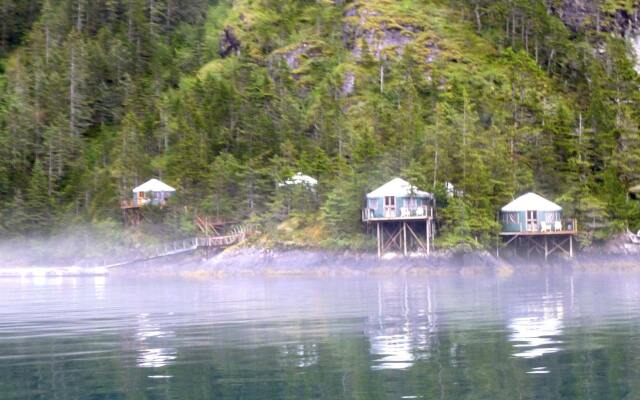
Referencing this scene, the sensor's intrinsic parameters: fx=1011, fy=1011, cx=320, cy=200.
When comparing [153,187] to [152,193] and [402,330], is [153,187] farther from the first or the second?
[402,330]

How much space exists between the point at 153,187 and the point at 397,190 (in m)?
20.4

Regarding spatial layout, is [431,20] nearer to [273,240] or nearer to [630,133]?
[630,133]

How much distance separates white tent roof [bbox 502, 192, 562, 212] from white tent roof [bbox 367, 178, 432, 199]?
211 inches

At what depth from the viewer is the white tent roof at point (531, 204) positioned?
209ft

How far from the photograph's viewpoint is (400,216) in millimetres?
62688

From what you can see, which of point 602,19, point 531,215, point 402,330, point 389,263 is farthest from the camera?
point 602,19

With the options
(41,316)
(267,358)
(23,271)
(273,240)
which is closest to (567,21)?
(273,240)

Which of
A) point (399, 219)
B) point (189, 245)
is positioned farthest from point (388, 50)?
point (189, 245)

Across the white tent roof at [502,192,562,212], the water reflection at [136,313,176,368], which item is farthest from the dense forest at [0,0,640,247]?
the water reflection at [136,313,176,368]

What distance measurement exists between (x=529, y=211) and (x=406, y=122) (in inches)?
483

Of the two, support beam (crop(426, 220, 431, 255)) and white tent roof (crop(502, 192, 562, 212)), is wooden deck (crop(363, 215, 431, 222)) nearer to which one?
support beam (crop(426, 220, 431, 255))

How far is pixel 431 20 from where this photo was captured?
288 ft

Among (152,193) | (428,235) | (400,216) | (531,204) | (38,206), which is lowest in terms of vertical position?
(428,235)

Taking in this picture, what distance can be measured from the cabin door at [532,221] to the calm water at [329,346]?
22269mm
